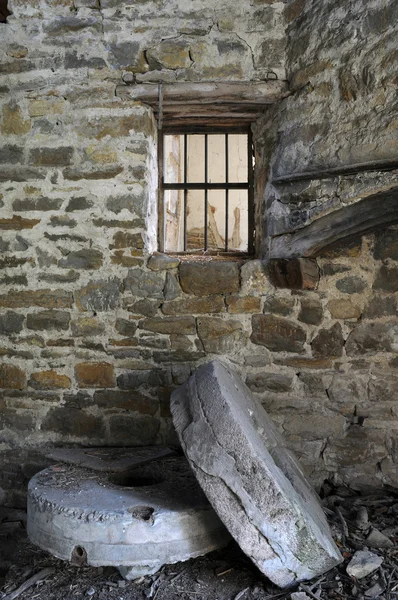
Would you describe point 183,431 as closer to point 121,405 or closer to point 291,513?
point 291,513

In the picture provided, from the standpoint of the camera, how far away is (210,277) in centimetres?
352

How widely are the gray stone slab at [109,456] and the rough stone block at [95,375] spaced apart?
0.43 meters

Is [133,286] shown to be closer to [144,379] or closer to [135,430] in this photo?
[144,379]

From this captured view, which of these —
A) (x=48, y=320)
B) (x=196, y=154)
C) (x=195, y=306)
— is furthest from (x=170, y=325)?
(x=196, y=154)

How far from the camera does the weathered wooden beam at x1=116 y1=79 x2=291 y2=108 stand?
3.47 m

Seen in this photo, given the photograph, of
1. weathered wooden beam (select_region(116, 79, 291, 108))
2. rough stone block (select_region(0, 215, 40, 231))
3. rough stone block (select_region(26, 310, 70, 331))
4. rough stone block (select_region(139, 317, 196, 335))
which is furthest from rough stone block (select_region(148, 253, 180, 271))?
weathered wooden beam (select_region(116, 79, 291, 108))

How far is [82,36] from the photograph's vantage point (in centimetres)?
360

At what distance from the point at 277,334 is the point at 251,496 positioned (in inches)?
55.4

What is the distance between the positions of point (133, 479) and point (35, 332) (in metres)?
1.23

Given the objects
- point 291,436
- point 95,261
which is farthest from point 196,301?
point 291,436

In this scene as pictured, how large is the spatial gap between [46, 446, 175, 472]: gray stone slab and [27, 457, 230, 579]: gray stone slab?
0.28 meters

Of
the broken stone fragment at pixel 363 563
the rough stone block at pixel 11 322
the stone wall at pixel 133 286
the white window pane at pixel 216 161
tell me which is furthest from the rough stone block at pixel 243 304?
the white window pane at pixel 216 161

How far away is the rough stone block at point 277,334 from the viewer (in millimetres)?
3484

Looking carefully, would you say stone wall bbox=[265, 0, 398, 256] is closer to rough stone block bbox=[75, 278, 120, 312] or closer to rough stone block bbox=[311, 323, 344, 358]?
rough stone block bbox=[311, 323, 344, 358]
